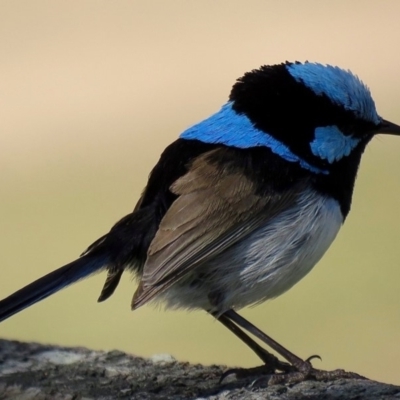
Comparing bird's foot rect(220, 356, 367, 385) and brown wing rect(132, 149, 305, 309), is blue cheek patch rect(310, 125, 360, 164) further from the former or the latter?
bird's foot rect(220, 356, 367, 385)

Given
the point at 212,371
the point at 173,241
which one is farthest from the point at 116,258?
the point at 212,371

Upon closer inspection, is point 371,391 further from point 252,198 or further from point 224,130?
point 224,130

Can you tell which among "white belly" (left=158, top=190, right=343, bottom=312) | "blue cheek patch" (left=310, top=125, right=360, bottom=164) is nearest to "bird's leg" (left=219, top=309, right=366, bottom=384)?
"white belly" (left=158, top=190, right=343, bottom=312)

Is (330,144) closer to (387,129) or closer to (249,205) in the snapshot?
(387,129)

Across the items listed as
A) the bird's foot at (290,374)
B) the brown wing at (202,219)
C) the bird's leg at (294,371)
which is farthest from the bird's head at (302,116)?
the bird's foot at (290,374)

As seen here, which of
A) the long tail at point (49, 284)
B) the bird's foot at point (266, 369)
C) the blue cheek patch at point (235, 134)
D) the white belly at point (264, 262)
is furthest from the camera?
the blue cheek patch at point (235, 134)

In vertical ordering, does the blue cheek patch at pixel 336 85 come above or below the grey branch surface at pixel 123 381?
above

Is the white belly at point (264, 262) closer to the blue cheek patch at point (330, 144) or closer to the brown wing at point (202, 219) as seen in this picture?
the brown wing at point (202, 219)
